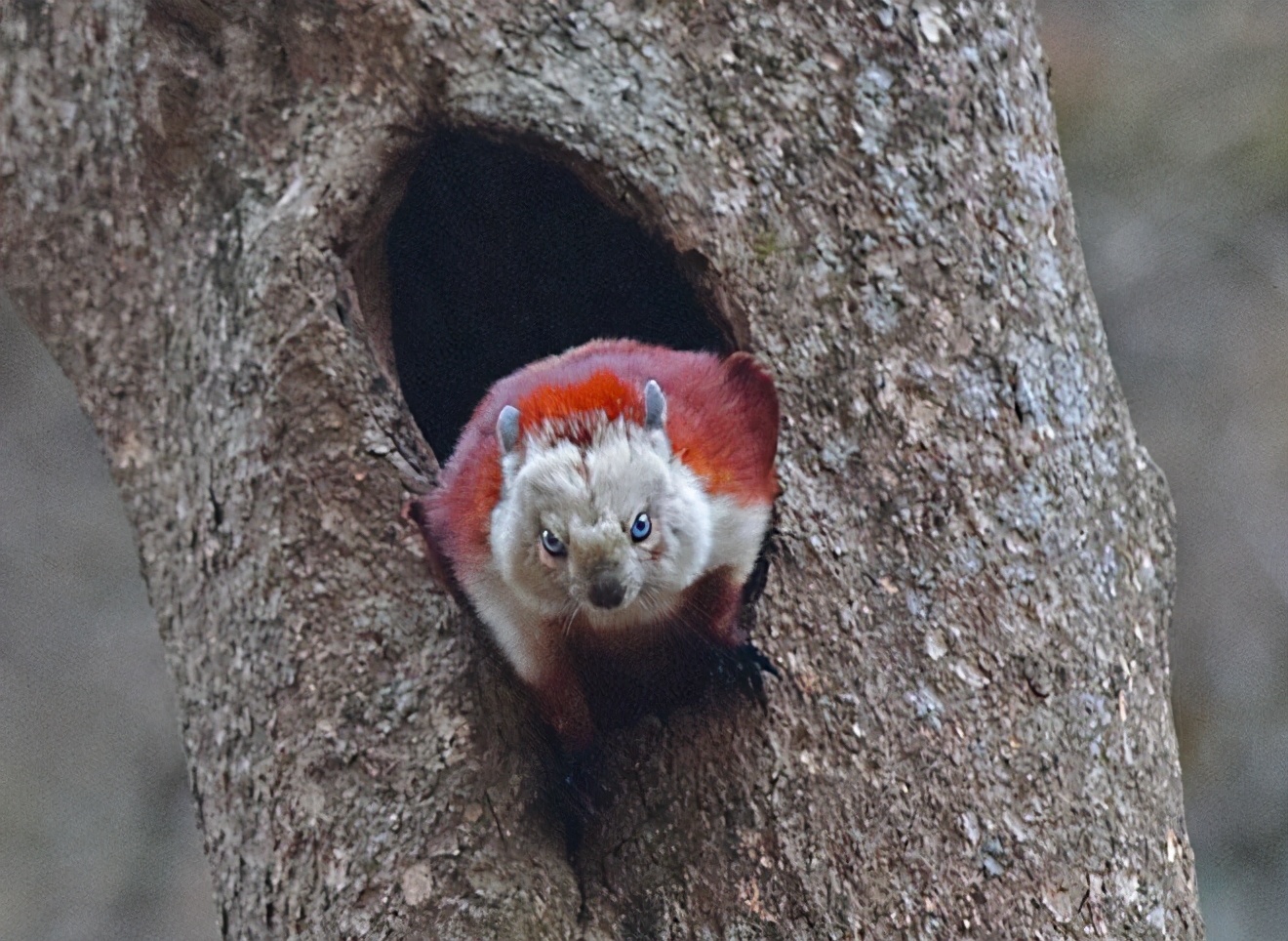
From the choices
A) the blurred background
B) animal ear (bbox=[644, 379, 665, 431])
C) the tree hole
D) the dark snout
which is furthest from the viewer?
the blurred background

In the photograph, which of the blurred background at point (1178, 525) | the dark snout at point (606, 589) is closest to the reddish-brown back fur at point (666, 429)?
the dark snout at point (606, 589)

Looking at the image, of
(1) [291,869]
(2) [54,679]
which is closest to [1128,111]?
(1) [291,869]

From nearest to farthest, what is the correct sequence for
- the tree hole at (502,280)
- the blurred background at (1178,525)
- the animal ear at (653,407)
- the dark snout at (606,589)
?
1. the dark snout at (606,589)
2. the animal ear at (653,407)
3. the tree hole at (502,280)
4. the blurred background at (1178,525)

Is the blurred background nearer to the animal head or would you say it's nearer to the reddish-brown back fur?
the reddish-brown back fur

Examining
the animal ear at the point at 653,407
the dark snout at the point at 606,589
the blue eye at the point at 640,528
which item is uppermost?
the animal ear at the point at 653,407

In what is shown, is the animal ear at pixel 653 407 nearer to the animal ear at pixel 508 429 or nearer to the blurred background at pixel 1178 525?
the animal ear at pixel 508 429

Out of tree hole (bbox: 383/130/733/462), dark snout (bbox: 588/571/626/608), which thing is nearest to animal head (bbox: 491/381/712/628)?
dark snout (bbox: 588/571/626/608)
